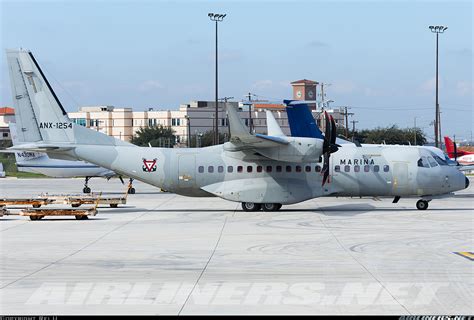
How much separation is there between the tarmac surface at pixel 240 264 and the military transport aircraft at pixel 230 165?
1.70 m

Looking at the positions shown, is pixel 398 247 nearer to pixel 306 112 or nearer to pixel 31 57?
pixel 31 57

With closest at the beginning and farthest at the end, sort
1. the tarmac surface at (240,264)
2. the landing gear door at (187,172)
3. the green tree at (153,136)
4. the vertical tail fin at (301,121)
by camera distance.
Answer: the tarmac surface at (240,264), the landing gear door at (187,172), the vertical tail fin at (301,121), the green tree at (153,136)

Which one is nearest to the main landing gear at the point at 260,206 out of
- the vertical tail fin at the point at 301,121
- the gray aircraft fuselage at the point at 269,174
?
the gray aircraft fuselage at the point at 269,174

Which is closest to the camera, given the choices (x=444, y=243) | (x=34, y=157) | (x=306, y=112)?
(x=444, y=243)

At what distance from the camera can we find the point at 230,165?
3612 cm

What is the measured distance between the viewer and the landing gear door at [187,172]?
36.0m

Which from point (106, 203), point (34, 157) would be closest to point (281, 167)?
point (106, 203)

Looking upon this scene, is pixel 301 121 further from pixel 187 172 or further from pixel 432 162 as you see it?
pixel 187 172

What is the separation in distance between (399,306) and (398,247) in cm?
935

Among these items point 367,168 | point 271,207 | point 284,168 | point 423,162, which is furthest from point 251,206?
point 423,162

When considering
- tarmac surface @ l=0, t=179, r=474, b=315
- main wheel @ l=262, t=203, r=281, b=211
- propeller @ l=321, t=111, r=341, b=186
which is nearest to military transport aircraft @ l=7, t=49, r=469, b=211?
main wheel @ l=262, t=203, r=281, b=211

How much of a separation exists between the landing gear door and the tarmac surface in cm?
183

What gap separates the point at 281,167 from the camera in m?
35.7

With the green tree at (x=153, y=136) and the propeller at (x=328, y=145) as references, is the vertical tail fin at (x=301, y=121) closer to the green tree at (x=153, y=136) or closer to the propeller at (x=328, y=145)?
the propeller at (x=328, y=145)
